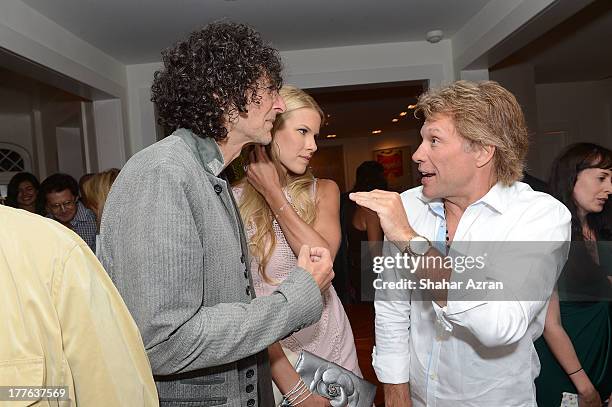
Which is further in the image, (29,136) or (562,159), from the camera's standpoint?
(29,136)

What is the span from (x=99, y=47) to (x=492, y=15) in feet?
10.3

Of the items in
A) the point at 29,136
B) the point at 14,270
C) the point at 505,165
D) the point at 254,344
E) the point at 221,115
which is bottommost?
the point at 254,344

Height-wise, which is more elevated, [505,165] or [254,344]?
[505,165]

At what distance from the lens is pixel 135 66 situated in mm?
5137

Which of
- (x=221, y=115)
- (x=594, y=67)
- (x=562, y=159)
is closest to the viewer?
(x=221, y=115)

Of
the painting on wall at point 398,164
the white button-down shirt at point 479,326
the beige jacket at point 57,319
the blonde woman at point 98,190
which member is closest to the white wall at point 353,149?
the painting on wall at point 398,164

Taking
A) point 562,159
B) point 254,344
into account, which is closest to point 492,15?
point 562,159

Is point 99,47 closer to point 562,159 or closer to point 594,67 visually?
point 562,159

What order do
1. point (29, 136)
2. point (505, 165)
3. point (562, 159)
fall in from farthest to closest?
point (29, 136)
point (562, 159)
point (505, 165)

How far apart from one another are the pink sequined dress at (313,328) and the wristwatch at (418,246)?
0.47m

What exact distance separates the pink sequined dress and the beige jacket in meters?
0.93

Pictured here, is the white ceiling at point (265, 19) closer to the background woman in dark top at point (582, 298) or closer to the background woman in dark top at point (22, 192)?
the background woman in dark top at point (22, 192)

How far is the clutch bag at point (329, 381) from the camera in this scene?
1.47 metres

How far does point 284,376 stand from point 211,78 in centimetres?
80
